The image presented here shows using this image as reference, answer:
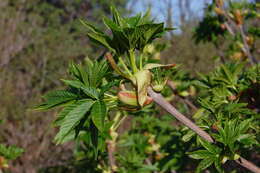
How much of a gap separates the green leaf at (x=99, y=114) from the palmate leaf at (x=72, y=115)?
0.03 metres

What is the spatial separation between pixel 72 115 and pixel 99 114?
0.23ft

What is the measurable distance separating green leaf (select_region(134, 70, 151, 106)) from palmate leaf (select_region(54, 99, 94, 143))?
12cm

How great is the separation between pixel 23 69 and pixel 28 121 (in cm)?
296

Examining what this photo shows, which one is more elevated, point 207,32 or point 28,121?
point 207,32

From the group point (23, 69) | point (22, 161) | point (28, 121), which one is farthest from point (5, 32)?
point (22, 161)

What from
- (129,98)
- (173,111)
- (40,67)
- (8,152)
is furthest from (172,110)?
(40,67)

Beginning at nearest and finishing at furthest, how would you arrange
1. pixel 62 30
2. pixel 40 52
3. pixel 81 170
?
pixel 81 170 < pixel 40 52 < pixel 62 30

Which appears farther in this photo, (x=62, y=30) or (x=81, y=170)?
(x=62, y=30)

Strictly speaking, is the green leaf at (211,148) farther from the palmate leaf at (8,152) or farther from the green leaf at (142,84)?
the palmate leaf at (8,152)

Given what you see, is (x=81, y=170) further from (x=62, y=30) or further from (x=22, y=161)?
(x=62, y=30)

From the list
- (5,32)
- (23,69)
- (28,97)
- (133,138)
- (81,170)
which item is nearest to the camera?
(81,170)

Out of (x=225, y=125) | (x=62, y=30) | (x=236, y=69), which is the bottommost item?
(x=225, y=125)

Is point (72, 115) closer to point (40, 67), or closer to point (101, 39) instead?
point (101, 39)

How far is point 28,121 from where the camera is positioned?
455cm
